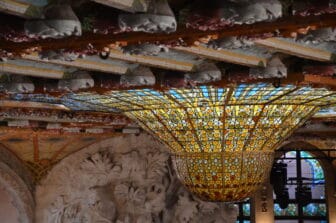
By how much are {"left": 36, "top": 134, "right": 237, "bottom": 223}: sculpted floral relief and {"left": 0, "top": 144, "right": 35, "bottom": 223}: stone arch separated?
0.19 m

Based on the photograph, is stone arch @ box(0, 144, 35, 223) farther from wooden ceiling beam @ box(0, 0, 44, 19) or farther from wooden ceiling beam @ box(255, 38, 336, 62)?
wooden ceiling beam @ box(0, 0, 44, 19)

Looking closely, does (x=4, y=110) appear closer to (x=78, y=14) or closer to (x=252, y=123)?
(x=252, y=123)

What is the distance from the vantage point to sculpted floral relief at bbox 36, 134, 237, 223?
12484 millimetres

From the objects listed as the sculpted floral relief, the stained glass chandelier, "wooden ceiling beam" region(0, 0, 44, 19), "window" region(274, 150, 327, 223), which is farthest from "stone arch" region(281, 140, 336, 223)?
"wooden ceiling beam" region(0, 0, 44, 19)

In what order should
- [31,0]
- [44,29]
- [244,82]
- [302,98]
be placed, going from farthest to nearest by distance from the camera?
1. [302,98]
2. [244,82]
3. [31,0]
4. [44,29]

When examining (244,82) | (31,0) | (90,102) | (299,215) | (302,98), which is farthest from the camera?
(299,215)

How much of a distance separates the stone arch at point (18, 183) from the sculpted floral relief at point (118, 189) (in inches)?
7.6

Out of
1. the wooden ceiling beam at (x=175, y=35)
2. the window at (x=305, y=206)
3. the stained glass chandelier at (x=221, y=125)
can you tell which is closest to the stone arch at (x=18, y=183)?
the stained glass chandelier at (x=221, y=125)

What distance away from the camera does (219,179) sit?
720 centimetres

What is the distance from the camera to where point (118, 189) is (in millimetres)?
12727

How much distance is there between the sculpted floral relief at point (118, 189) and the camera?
41.0ft

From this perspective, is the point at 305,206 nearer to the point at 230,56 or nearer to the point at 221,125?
the point at 221,125

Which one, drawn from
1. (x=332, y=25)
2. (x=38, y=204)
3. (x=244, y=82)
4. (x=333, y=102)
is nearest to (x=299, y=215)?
(x=38, y=204)

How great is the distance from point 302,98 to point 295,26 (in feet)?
10.6
